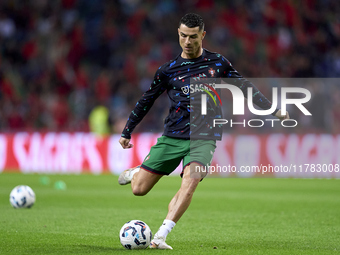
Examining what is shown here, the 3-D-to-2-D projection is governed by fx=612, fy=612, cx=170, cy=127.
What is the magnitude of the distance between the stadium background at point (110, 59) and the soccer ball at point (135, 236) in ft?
35.5

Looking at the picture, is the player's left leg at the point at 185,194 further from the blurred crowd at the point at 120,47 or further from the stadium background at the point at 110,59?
the blurred crowd at the point at 120,47

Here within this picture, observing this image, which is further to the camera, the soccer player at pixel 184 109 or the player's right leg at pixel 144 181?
the player's right leg at pixel 144 181

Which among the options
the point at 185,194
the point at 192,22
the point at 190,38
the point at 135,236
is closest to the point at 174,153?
the point at 185,194

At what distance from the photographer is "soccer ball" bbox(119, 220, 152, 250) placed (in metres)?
5.99

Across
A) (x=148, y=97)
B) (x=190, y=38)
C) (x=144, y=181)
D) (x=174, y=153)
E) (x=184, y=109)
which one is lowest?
(x=144, y=181)

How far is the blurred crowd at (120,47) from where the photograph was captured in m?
19.8

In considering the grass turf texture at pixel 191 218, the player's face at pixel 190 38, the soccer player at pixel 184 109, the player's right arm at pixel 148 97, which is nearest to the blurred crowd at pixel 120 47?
the grass turf texture at pixel 191 218

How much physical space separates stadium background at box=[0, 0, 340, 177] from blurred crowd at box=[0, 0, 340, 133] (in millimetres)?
35

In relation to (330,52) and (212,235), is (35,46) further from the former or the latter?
(212,235)

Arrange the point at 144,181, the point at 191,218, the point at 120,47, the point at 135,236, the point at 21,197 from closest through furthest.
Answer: the point at 135,236, the point at 144,181, the point at 191,218, the point at 21,197, the point at 120,47

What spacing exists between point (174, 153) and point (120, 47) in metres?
15.7

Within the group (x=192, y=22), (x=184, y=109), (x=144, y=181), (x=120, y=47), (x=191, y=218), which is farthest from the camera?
(x=120, y=47)

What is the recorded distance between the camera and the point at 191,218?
9.09 m

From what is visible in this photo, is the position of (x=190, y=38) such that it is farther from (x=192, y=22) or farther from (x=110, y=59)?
(x=110, y=59)
